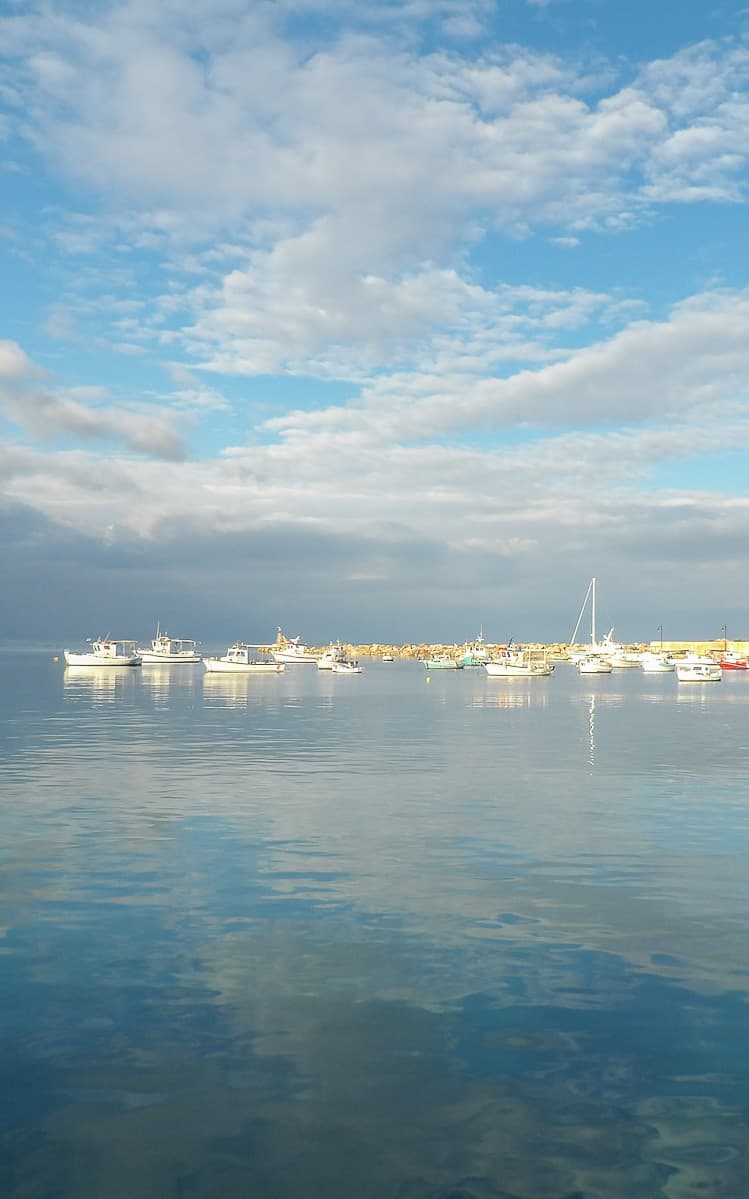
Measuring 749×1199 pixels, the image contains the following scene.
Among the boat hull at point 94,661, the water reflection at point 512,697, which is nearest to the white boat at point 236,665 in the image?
the boat hull at point 94,661

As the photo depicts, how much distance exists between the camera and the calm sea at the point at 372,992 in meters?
10.5

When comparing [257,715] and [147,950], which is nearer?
[147,950]

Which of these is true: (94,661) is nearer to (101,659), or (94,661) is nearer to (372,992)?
(101,659)

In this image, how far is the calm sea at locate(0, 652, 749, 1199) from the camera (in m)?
10.5

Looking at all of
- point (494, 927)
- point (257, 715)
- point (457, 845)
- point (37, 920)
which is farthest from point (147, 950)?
point (257, 715)

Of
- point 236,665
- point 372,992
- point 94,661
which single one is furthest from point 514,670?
point 372,992

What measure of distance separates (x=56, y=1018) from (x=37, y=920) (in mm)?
5788

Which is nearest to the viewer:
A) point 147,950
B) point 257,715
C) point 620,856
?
point 147,950

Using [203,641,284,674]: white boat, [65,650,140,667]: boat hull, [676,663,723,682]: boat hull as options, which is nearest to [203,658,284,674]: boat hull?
[203,641,284,674]: white boat

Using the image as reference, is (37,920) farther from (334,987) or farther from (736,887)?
(736,887)

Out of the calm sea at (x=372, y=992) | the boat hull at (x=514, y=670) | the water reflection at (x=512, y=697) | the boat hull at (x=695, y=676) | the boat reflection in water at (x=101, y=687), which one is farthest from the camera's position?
the boat hull at (x=514, y=670)

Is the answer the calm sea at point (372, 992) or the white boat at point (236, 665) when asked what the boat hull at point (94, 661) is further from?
the calm sea at point (372, 992)

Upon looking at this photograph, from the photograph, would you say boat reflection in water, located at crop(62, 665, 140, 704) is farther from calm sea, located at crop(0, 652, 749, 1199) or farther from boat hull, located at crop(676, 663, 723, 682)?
boat hull, located at crop(676, 663, 723, 682)

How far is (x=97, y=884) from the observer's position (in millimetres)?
22891
